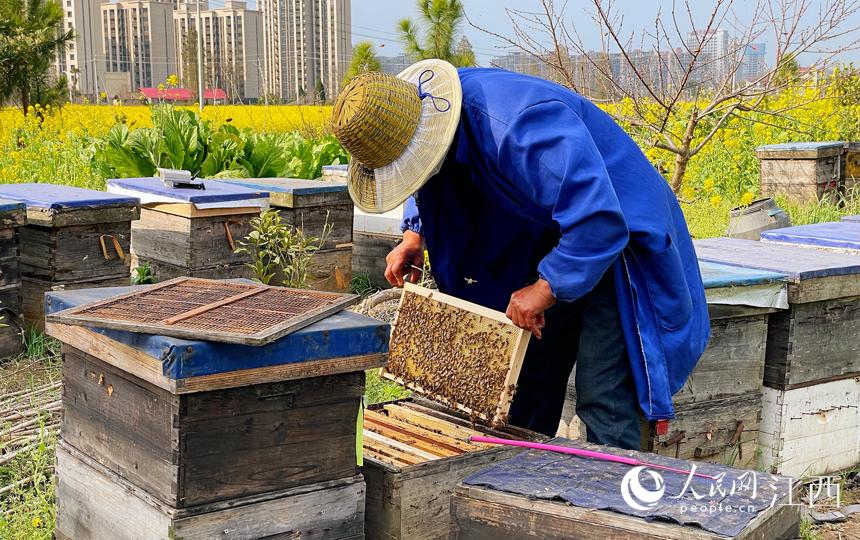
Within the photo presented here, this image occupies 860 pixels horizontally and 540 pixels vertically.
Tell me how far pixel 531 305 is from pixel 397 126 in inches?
23.2

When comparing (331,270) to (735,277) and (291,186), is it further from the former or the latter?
(735,277)

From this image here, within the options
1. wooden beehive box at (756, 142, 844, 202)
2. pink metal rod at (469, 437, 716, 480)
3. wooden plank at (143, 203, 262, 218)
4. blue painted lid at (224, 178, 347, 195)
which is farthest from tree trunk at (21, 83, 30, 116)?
pink metal rod at (469, 437, 716, 480)

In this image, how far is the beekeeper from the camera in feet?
7.98

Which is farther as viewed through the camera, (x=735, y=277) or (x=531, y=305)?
(x=735, y=277)

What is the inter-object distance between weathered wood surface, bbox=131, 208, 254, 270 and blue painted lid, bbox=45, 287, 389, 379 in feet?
8.54

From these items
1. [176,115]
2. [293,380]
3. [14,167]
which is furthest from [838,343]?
[14,167]

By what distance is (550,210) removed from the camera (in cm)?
262

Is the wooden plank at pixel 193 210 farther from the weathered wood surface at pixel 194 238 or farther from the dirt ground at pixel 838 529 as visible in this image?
the dirt ground at pixel 838 529

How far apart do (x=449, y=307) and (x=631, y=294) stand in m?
0.59

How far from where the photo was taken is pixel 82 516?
2.58 m

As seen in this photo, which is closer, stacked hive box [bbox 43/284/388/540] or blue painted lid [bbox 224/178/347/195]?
stacked hive box [bbox 43/284/388/540]

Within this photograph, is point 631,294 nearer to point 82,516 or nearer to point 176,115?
point 82,516

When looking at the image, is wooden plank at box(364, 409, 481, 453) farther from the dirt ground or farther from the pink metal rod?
the dirt ground

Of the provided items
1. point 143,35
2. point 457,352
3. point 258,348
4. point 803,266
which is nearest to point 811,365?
point 803,266
